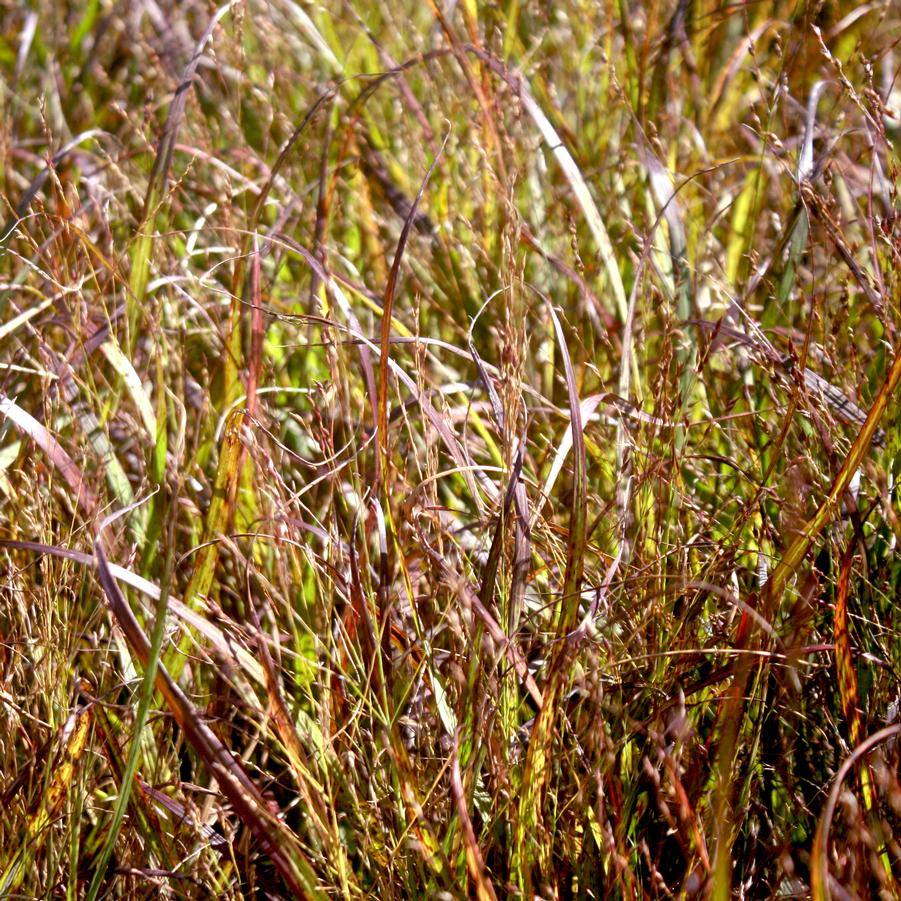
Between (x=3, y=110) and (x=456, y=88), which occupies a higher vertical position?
(x=3, y=110)

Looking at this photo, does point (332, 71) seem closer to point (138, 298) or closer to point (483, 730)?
point (138, 298)

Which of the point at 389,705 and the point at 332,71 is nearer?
the point at 389,705

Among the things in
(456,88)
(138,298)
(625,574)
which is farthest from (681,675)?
(456,88)

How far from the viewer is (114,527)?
107 centimetres

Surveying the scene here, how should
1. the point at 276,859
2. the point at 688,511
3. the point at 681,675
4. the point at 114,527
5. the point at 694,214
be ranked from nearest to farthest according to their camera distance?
the point at 276,859 < the point at 681,675 < the point at 688,511 < the point at 114,527 < the point at 694,214

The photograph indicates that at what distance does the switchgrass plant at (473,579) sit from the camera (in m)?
0.76

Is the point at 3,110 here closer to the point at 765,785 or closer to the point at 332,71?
the point at 332,71

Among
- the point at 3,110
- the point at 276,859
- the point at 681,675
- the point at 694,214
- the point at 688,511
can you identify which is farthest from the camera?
the point at 3,110

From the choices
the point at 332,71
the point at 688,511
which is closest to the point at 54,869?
the point at 688,511

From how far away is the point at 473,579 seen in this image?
2.96 ft

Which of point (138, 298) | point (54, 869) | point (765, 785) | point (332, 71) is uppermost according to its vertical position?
point (332, 71)

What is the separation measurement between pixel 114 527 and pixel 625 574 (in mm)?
562

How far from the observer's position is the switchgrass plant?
0.76 m

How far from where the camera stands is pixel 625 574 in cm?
87
